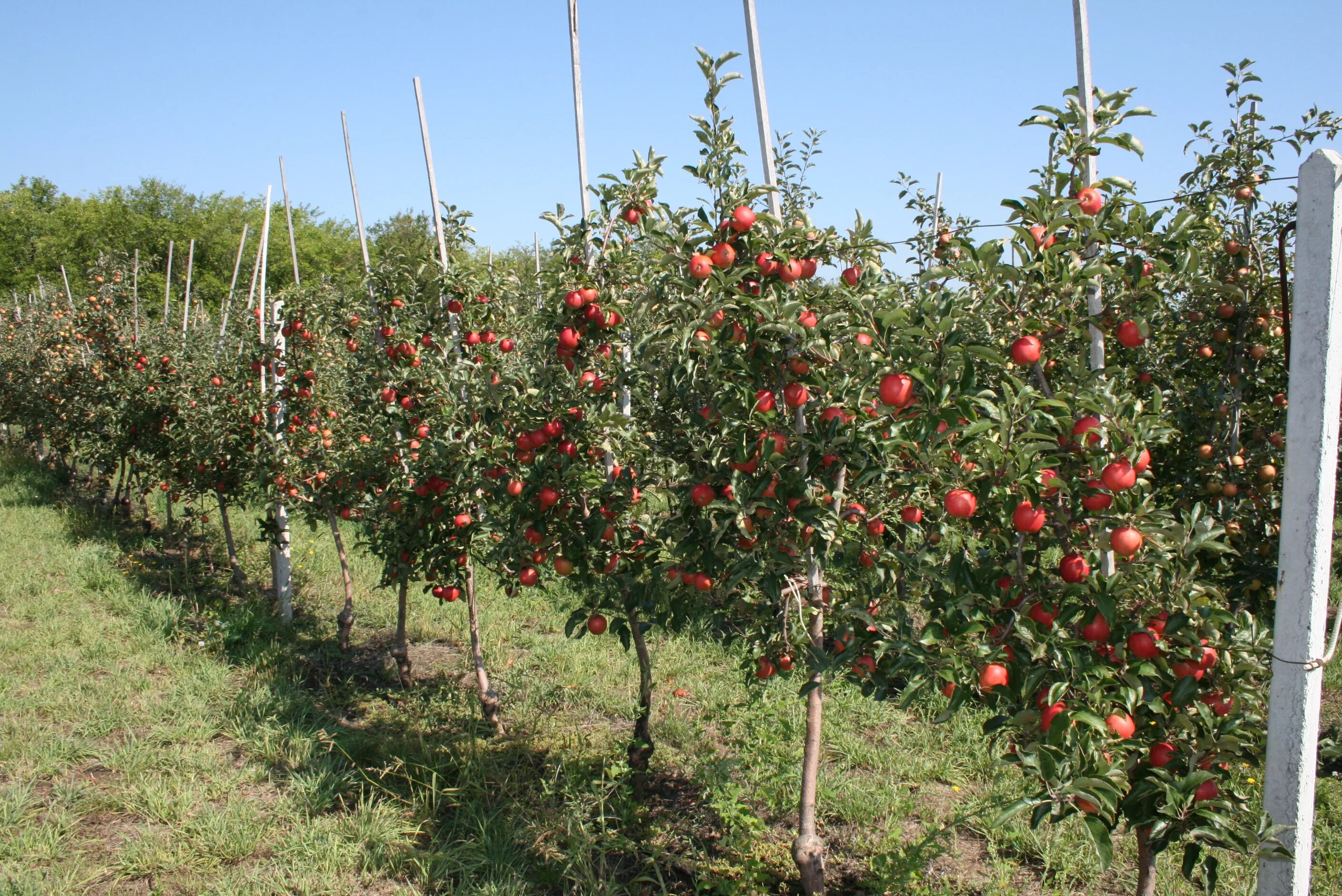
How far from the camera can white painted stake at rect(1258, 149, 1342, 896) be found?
4.77ft

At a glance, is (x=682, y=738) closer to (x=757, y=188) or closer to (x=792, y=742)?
(x=792, y=742)

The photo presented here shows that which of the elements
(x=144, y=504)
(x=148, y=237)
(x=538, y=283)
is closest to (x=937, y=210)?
(x=538, y=283)

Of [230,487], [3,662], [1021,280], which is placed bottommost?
[3,662]

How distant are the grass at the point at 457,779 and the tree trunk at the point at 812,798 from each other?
0.61ft

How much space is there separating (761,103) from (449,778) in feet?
9.55

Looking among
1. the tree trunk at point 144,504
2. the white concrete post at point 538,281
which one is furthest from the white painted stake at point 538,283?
the tree trunk at point 144,504

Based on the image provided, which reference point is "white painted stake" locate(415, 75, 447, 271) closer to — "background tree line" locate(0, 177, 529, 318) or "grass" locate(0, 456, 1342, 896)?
"grass" locate(0, 456, 1342, 896)

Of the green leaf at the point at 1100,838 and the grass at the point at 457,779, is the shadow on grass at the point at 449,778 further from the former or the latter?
the green leaf at the point at 1100,838

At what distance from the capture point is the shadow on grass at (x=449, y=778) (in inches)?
106

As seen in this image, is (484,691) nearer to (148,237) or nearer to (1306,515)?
(1306,515)

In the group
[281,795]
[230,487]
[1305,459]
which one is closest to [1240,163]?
[1305,459]

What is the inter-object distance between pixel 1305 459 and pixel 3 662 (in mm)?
6005

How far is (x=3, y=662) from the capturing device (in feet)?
14.8

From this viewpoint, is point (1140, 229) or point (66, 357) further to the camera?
point (66, 357)
